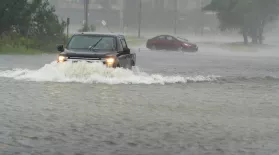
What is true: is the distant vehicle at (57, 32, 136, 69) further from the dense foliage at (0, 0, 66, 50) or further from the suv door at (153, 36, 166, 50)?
the suv door at (153, 36, 166, 50)

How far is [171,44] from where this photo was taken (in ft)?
157

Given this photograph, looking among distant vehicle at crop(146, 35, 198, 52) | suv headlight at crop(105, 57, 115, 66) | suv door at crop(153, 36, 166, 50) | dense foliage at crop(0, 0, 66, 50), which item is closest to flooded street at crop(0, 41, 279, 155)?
suv headlight at crop(105, 57, 115, 66)

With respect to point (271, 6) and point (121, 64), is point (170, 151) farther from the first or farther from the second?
point (271, 6)

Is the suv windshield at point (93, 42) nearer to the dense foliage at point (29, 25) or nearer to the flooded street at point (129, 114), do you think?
the flooded street at point (129, 114)

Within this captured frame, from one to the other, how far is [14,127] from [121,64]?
28.4 ft

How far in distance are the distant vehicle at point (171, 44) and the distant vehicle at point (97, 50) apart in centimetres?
2861

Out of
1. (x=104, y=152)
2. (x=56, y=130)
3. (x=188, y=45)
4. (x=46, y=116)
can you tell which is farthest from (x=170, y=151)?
(x=188, y=45)

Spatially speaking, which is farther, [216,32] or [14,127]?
[216,32]

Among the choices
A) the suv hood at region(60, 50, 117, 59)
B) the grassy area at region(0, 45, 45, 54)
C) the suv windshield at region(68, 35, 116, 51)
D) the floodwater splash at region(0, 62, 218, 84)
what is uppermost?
the suv windshield at region(68, 35, 116, 51)

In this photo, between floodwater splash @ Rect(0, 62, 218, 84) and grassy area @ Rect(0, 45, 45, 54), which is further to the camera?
grassy area @ Rect(0, 45, 45, 54)

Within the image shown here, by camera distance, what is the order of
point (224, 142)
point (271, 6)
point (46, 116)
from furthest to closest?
point (271, 6)
point (46, 116)
point (224, 142)

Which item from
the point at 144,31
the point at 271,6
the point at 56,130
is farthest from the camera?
the point at 144,31

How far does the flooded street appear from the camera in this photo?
26.6 ft

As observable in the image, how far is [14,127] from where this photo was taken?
9398 millimetres
